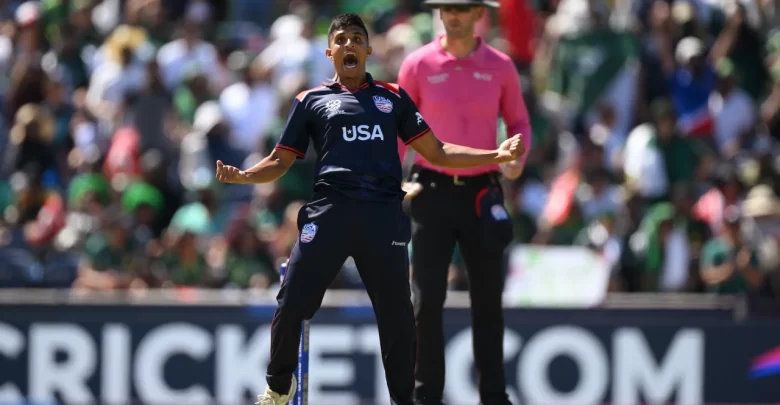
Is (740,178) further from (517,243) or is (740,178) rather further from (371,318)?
(371,318)

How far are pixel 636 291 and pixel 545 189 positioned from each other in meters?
1.64

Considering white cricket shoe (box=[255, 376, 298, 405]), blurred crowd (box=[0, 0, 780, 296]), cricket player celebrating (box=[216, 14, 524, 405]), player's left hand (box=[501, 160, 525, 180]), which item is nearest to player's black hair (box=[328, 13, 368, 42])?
cricket player celebrating (box=[216, 14, 524, 405])

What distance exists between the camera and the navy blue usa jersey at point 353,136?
23.4 ft

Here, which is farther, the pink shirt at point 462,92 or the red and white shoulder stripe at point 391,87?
the pink shirt at point 462,92

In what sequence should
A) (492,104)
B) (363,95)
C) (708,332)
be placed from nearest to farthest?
1. (363,95)
2. (492,104)
3. (708,332)

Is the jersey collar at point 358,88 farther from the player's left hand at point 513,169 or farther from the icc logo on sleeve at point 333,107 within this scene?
the player's left hand at point 513,169

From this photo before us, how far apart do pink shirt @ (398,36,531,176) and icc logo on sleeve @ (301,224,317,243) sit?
1336mm

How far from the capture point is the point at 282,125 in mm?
14688

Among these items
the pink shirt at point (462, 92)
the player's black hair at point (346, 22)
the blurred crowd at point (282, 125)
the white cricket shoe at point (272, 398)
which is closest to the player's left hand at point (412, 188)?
the pink shirt at point (462, 92)

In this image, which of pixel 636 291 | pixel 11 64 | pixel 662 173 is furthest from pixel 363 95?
pixel 11 64

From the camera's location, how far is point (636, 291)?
13273 mm

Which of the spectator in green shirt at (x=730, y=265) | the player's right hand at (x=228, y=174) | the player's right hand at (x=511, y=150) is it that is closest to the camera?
the player's right hand at (x=228, y=174)

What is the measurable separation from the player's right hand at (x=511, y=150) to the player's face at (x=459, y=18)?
123cm

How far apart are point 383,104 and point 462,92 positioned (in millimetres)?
1046
